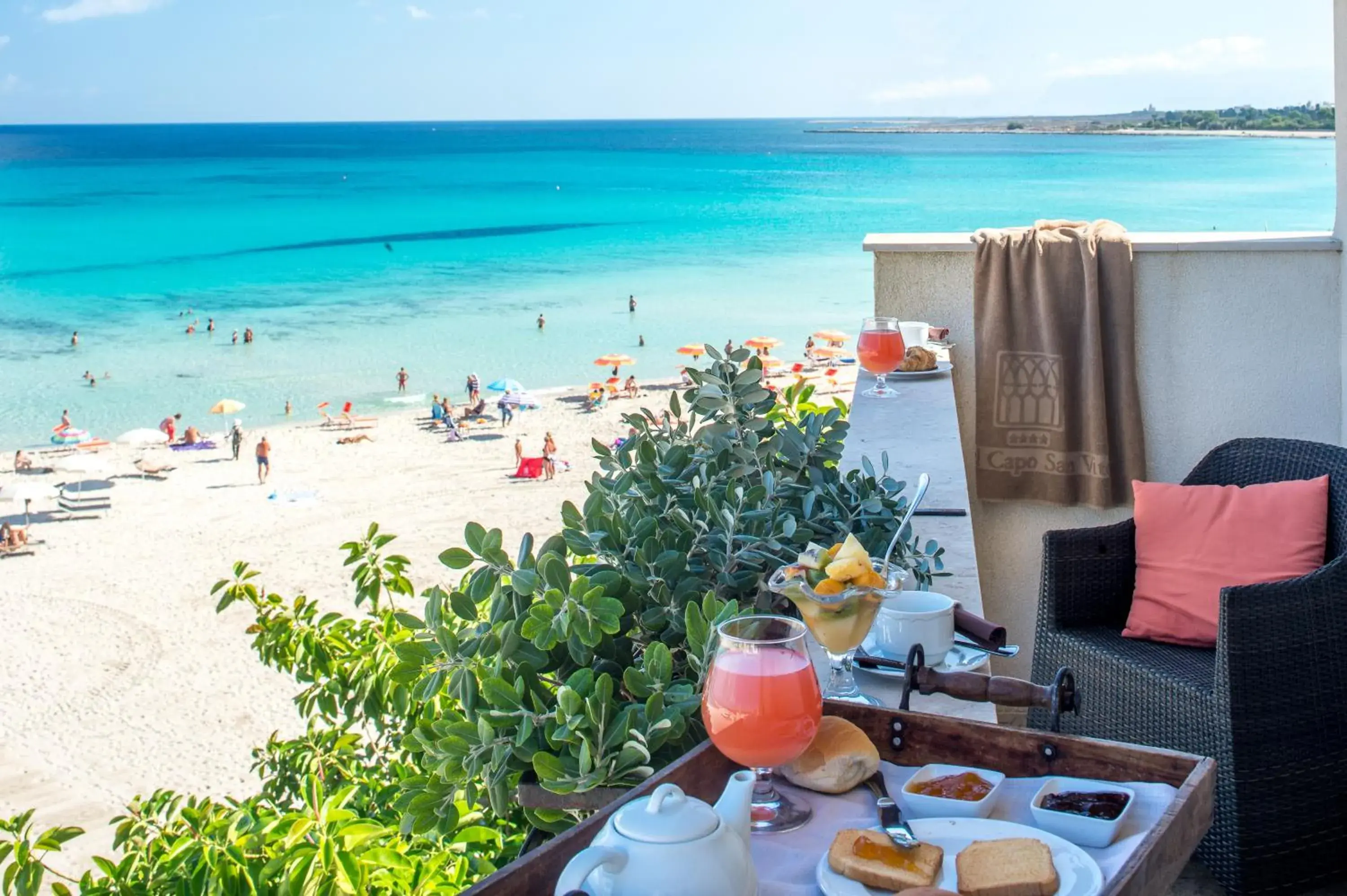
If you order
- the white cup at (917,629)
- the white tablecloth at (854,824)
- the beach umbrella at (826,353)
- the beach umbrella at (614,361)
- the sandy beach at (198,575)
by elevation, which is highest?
the white tablecloth at (854,824)

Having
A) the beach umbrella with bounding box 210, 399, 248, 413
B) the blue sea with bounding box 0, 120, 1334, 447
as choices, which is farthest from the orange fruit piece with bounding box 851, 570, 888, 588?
the blue sea with bounding box 0, 120, 1334, 447

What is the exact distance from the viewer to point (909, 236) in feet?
12.7

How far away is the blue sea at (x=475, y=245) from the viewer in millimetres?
25156

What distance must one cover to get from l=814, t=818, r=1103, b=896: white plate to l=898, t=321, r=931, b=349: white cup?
2.63m

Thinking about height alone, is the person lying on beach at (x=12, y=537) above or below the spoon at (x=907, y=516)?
below

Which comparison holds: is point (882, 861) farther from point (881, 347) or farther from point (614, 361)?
point (614, 361)

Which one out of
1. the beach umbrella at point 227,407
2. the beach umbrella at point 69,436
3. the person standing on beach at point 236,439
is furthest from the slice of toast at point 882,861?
the beach umbrella at point 69,436

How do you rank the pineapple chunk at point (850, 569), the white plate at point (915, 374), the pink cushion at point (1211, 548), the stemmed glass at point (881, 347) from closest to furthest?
the pineapple chunk at point (850, 569), the pink cushion at point (1211, 548), the stemmed glass at point (881, 347), the white plate at point (915, 374)

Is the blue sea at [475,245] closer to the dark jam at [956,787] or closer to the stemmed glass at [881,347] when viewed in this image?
the stemmed glass at [881,347]

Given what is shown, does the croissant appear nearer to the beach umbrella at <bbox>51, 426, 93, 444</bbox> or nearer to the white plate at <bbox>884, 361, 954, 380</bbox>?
the white plate at <bbox>884, 361, 954, 380</bbox>

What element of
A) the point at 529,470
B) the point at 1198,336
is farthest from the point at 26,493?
the point at 1198,336

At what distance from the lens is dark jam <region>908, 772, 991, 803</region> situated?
2.85 feet

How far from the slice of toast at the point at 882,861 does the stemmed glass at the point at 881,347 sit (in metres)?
2.31

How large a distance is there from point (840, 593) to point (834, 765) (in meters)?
0.30
